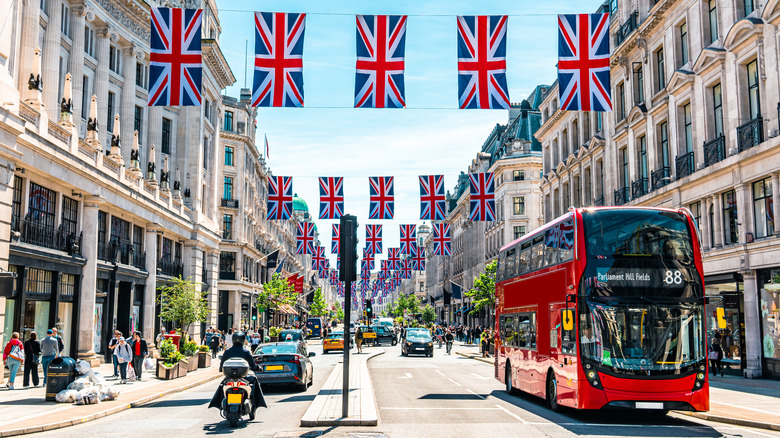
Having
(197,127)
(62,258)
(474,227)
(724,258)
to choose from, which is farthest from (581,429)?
(474,227)

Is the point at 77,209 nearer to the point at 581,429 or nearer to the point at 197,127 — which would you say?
the point at 197,127

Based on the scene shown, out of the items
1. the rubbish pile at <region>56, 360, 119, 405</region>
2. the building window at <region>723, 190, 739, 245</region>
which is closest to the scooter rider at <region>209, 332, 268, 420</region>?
the rubbish pile at <region>56, 360, 119, 405</region>

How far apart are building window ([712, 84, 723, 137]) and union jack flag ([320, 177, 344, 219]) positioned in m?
19.1

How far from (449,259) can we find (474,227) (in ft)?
84.9

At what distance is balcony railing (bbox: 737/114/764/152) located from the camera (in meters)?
26.4

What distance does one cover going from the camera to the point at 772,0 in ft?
84.3

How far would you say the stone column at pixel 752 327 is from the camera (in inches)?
1067

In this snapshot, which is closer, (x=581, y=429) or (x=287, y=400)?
(x=581, y=429)

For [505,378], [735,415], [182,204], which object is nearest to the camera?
[735,415]

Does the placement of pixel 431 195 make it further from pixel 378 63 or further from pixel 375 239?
pixel 378 63

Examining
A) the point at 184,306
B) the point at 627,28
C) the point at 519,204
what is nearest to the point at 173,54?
the point at 184,306

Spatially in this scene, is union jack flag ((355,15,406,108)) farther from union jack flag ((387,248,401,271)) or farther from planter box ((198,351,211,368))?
union jack flag ((387,248,401,271))

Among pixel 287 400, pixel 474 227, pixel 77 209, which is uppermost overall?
pixel 474 227

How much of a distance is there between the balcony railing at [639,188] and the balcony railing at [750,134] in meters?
8.87
